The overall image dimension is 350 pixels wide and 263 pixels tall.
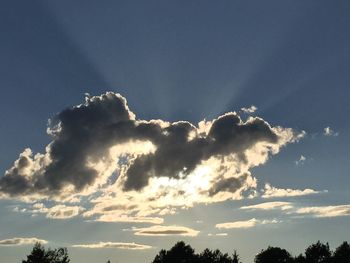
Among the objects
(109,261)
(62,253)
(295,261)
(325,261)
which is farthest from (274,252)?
(62,253)

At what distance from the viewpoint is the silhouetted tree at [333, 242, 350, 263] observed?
19150 centimetres

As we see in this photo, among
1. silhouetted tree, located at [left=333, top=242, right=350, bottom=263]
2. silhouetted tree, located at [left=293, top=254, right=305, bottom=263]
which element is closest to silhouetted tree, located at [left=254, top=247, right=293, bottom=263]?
silhouetted tree, located at [left=293, top=254, right=305, bottom=263]

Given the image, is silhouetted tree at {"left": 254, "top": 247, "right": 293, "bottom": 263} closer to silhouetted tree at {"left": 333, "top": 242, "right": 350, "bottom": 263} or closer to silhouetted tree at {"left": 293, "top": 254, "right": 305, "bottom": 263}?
silhouetted tree at {"left": 293, "top": 254, "right": 305, "bottom": 263}

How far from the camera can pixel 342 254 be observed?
194 meters

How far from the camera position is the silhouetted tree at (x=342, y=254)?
628 ft

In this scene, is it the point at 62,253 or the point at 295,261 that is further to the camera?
the point at 295,261

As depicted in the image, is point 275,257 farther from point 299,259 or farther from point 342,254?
point 342,254

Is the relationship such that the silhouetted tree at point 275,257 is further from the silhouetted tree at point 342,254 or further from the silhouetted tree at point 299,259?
the silhouetted tree at point 342,254

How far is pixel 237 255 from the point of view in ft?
654

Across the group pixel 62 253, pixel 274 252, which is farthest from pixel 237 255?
pixel 62 253


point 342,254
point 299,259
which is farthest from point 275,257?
point 342,254

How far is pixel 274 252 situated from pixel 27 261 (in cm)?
10381

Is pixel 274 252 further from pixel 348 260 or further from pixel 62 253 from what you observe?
pixel 62 253

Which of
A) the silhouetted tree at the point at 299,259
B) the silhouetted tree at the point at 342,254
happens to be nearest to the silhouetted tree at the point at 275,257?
the silhouetted tree at the point at 299,259
